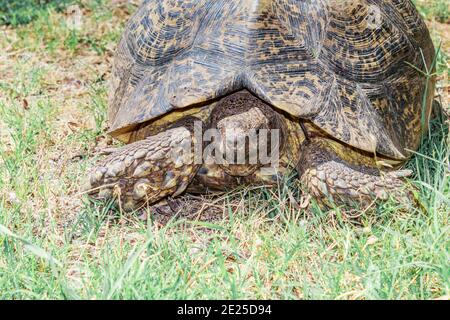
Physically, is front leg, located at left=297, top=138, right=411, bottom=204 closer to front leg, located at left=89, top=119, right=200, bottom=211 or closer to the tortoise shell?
the tortoise shell

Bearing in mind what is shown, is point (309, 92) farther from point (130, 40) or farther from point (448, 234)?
point (130, 40)

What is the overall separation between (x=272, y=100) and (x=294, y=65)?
0.26 metres

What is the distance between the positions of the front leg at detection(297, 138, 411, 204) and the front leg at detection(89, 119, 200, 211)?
66 centimetres

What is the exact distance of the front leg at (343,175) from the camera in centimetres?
366

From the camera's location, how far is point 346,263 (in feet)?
10.5

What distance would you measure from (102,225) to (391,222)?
1.54 metres

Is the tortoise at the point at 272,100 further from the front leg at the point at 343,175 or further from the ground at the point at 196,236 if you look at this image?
the ground at the point at 196,236

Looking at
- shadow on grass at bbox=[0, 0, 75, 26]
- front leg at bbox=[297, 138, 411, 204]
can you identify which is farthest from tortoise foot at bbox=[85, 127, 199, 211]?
shadow on grass at bbox=[0, 0, 75, 26]

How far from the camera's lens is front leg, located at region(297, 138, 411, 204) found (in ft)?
12.0

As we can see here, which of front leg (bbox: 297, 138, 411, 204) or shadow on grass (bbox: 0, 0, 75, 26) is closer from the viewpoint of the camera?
front leg (bbox: 297, 138, 411, 204)

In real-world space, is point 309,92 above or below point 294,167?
above

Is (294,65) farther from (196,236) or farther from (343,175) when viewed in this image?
(196,236)
